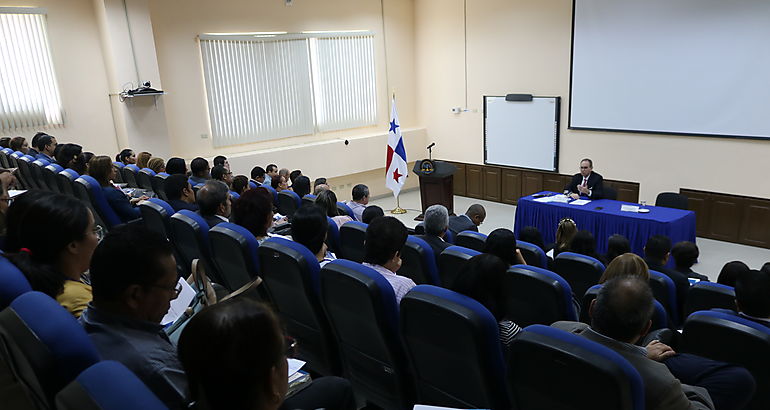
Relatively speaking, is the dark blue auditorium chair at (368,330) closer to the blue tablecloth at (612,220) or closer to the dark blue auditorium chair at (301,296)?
the dark blue auditorium chair at (301,296)

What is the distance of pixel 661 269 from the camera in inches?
167

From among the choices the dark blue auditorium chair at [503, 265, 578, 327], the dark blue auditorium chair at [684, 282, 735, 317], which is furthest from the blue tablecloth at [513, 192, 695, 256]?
the dark blue auditorium chair at [503, 265, 578, 327]

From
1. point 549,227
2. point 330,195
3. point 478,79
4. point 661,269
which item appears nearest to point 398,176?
point 478,79

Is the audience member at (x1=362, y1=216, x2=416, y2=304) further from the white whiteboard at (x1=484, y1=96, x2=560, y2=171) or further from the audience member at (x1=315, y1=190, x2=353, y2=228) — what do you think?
the white whiteboard at (x1=484, y1=96, x2=560, y2=171)

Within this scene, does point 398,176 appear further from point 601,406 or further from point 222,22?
point 601,406

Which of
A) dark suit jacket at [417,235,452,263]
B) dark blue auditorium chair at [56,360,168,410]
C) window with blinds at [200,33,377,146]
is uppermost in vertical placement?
window with blinds at [200,33,377,146]

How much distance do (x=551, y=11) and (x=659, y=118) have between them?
256cm

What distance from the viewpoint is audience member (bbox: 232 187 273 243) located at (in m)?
3.40

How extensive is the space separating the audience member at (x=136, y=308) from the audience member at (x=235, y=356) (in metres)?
0.45

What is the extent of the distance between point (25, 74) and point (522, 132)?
7.86 m

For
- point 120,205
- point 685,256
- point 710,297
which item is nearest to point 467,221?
point 685,256

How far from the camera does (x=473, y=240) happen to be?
4.34 meters

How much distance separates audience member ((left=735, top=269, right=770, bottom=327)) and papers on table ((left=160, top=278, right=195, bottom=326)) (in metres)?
2.70

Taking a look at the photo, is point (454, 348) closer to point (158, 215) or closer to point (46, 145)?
point (158, 215)
